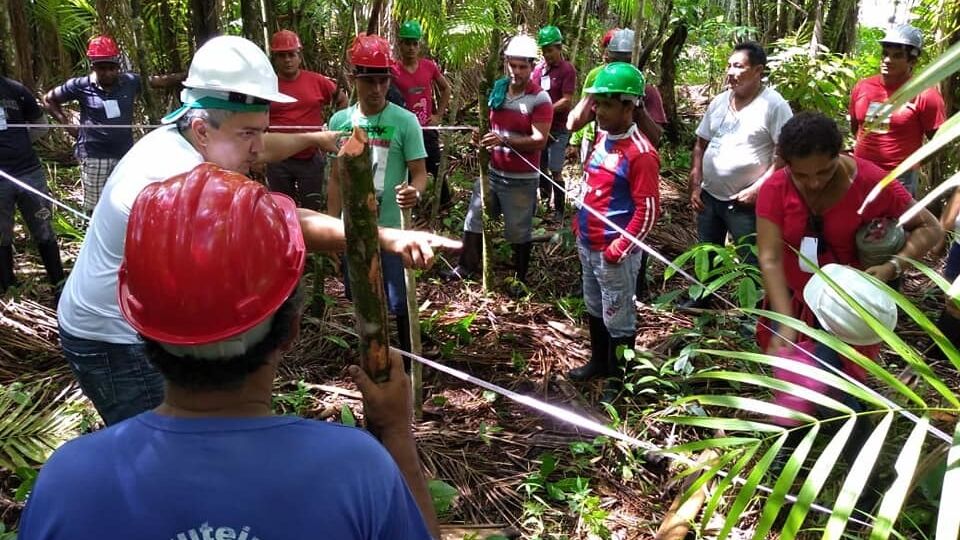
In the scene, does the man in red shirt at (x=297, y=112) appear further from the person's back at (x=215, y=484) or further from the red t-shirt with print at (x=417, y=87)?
the person's back at (x=215, y=484)

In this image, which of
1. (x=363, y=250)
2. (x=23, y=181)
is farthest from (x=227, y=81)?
(x=23, y=181)

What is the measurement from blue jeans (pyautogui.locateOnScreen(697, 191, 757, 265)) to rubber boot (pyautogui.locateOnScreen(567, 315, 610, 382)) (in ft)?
3.19

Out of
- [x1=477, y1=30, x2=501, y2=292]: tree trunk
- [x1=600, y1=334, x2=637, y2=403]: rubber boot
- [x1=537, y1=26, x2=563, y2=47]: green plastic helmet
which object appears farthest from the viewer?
[x1=537, y1=26, x2=563, y2=47]: green plastic helmet

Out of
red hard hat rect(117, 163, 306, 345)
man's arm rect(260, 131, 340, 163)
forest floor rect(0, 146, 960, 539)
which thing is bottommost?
forest floor rect(0, 146, 960, 539)

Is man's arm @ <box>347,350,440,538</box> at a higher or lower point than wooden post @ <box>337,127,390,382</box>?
lower

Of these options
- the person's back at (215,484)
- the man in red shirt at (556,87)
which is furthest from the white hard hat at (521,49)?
the person's back at (215,484)

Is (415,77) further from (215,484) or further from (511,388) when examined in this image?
(215,484)

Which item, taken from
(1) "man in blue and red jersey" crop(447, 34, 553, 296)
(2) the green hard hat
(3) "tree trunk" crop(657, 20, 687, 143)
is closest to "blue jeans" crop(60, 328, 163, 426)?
(2) the green hard hat

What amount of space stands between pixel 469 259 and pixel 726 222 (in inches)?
75.5

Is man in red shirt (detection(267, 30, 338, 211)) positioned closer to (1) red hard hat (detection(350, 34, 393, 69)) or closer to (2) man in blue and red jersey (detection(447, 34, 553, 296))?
(2) man in blue and red jersey (detection(447, 34, 553, 296))

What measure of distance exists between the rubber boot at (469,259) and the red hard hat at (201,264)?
4.37 metres

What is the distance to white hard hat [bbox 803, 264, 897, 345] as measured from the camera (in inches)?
88.1

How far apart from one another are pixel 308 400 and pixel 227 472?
2988 mm

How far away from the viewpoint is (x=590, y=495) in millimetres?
3240
